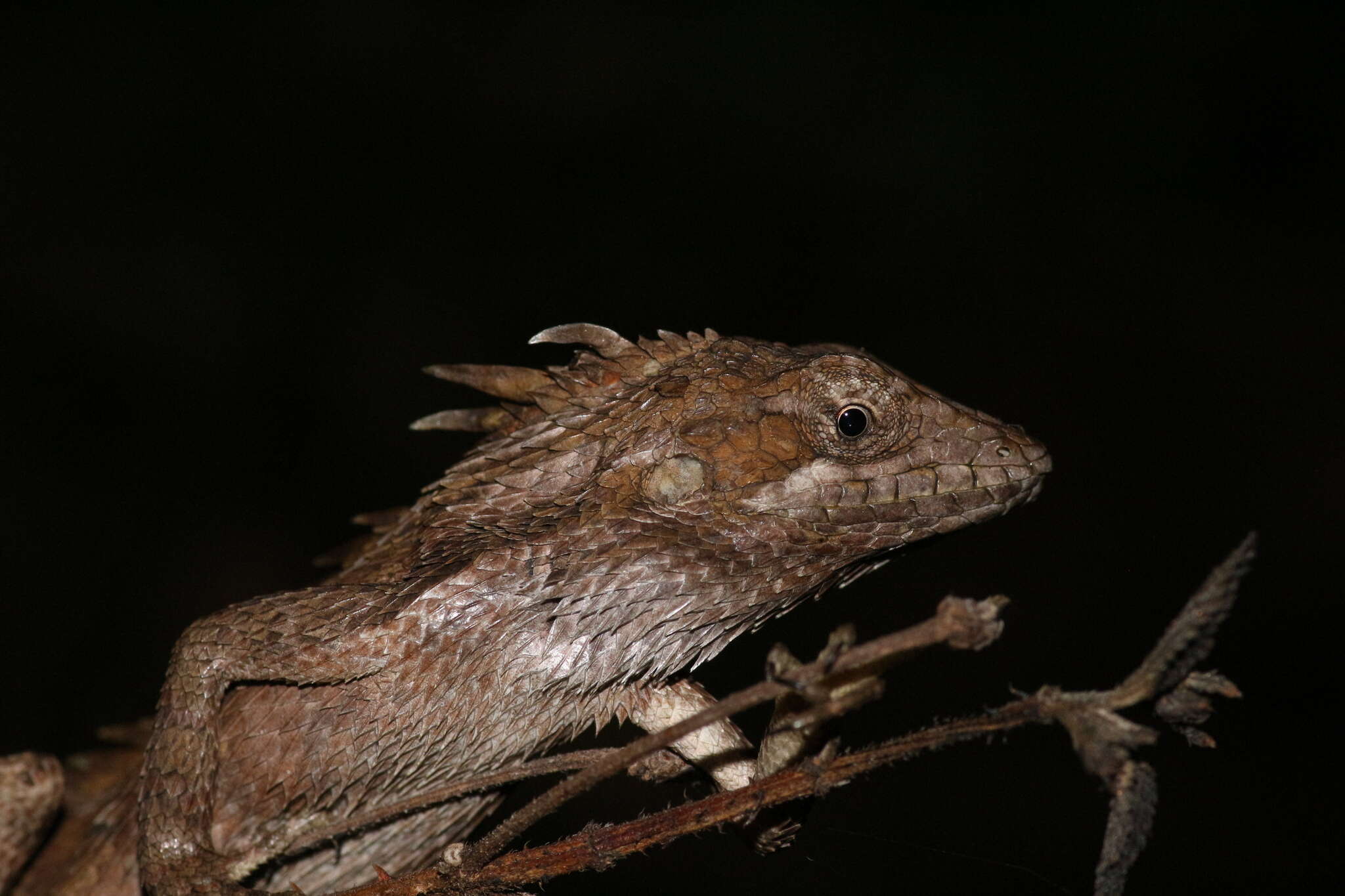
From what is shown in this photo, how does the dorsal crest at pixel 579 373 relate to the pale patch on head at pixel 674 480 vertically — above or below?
above

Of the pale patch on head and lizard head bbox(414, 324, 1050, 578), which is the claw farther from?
the pale patch on head

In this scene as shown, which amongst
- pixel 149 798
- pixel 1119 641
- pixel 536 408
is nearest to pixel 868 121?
pixel 1119 641

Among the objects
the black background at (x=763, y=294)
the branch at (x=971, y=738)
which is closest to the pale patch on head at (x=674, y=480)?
the branch at (x=971, y=738)

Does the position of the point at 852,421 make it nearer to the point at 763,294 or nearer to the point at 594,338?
the point at 594,338

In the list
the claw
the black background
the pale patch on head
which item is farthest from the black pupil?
the black background

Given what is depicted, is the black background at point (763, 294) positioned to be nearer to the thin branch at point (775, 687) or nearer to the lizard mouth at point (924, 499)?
the lizard mouth at point (924, 499)

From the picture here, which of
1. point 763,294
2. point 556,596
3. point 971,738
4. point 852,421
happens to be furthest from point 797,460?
point 763,294
